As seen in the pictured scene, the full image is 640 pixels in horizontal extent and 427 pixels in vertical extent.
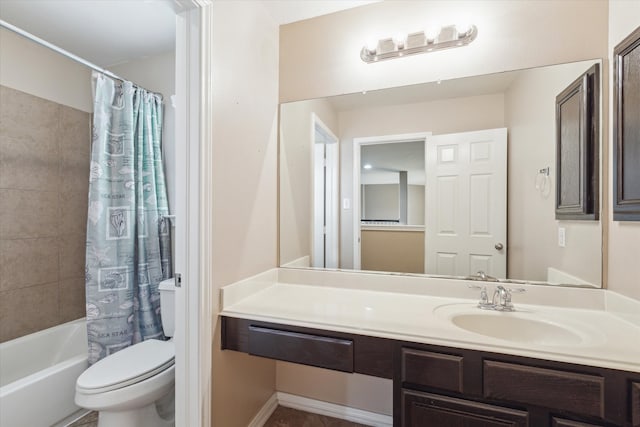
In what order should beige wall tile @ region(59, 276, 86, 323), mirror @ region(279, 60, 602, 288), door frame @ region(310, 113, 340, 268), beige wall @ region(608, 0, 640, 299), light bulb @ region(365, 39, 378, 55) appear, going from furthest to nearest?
beige wall tile @ region(59, 276, 86, 323) → door frame @ region(310, 113, 340, 268) → light bulb @ region(365, 39, 378, 55) → mirror @ region(279, 60, 602, 288) → beige wall @ region(608, 0, 640, 299)

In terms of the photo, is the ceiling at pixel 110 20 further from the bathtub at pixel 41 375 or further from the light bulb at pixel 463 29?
the bathtub at pixel 41 375

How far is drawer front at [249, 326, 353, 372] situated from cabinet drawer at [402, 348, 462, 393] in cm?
22

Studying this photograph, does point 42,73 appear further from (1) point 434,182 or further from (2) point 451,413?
(2) point 451,413

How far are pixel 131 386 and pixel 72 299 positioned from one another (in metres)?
1.36

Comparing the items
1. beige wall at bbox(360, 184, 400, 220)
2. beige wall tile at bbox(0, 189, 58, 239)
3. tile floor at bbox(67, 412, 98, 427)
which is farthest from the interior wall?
beige wall at bbox(360, 184, 400, 220)

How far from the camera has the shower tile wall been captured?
6.26 ft

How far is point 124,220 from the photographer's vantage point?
76.8 inches

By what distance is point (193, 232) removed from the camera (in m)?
1.20

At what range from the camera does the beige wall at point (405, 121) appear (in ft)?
5.06

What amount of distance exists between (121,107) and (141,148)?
29cm

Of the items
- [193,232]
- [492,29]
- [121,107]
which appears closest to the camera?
[193,232]

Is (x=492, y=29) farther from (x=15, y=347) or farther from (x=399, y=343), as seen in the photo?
(x=15, y=347)

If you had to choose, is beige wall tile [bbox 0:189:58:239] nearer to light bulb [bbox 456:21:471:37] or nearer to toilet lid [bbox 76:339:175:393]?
toilet lid [bbox 76:339:175:393]

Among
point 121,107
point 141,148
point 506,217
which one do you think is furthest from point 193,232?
point 506,217
